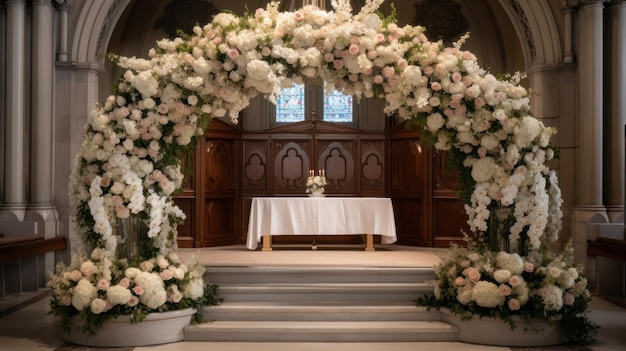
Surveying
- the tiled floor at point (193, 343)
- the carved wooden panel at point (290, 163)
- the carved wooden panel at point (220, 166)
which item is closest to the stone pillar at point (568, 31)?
the tiled floor at point (193, 343)

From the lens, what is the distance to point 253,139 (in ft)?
44.3

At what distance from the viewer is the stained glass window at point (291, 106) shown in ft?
45.3

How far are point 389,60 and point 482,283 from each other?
2.20 m

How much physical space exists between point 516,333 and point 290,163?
286 inches

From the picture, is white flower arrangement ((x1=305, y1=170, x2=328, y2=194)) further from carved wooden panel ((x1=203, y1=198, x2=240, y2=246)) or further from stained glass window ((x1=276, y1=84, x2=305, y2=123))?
stained glass window ((x1=276, y1=84, x2=305, y2=123))

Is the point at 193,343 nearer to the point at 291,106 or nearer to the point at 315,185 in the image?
the point at 315,185

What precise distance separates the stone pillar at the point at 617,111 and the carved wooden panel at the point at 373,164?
4558 millimetres

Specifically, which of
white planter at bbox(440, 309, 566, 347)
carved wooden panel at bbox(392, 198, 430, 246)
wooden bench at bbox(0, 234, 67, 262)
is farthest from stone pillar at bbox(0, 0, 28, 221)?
carved wooden panel at bbox(392, 198, 430, 246)

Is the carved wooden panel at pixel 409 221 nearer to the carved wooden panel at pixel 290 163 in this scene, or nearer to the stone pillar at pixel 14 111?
the carved wooden panel at pixel 290 163

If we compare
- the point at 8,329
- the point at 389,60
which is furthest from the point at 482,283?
the point at 8,329

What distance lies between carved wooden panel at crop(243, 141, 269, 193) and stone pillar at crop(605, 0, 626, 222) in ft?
19.8

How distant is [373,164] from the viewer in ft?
44.4

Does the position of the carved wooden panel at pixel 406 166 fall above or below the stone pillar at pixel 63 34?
below

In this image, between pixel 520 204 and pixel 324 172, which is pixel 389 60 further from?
pixel 324 172
